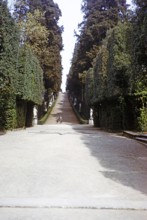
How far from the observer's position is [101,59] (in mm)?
31031

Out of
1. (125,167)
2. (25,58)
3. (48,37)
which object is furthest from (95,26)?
(125,167)

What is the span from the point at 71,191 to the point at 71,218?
1570 millimetres

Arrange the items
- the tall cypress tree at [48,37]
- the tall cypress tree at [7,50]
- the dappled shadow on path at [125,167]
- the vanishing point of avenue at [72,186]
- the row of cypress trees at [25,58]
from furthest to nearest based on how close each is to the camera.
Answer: the tall cypress tree at [48,37] < the row of cypress trees at [25,58] < the tall cypress tree at [7,50] < the dappled shadow on path at [125,167] < the vanishing point of avenue at [72,186]

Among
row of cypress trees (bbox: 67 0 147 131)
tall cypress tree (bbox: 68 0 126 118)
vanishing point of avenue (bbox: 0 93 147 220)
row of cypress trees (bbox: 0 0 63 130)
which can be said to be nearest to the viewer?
vanishing point of avenue (bbox: 0 93 147 220)

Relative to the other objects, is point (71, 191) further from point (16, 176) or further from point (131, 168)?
point (131, 168)

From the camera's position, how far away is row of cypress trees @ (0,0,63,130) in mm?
21078

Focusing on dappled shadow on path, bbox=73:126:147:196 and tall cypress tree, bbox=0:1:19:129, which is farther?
tall cypress tree, bbox=0:1:19:129

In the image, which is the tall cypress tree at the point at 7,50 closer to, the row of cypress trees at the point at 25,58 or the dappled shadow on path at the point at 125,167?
the row of cypress trees at the point at 25,58

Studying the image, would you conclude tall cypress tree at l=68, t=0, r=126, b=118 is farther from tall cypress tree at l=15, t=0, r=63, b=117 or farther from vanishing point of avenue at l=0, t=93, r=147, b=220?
vanishing point of avenue at l=0, t=93, r=147, b=220

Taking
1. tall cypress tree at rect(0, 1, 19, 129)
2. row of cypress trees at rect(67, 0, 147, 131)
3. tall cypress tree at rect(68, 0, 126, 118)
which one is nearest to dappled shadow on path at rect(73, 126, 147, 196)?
row of cypress trees at rect(67, 0, 147, 131)

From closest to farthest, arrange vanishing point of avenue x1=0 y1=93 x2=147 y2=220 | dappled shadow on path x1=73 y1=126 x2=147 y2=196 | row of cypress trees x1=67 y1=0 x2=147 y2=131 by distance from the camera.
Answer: vanishing point of avenue x1=0 y1=93 x2=147 y2=220, dappled shadow on path x1=73 y1=126 x2=147 y2=196, row of cypress trees x1=67 y1=0 x2=147 y2=131

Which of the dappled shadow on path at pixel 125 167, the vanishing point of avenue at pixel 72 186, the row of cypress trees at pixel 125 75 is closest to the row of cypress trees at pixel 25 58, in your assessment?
the row of cypress trees at pixel 125 75

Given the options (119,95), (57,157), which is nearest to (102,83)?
(119,95)

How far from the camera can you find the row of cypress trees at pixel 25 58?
69.2 feet
